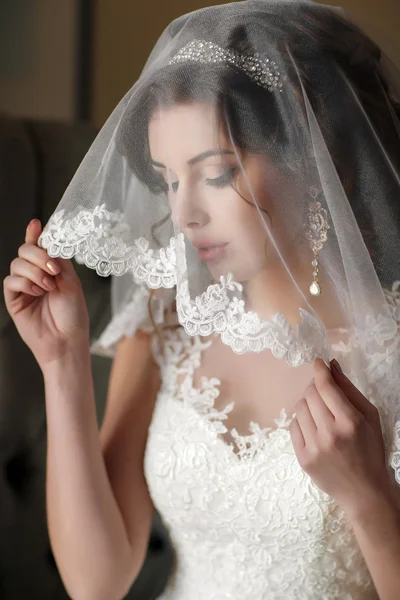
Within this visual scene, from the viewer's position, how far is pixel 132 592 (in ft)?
4.38

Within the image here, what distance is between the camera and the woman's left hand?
791 millimetres

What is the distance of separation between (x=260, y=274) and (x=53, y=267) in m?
0.27

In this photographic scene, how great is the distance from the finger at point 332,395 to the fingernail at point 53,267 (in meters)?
0.36

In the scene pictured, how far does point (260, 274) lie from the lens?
823 millimetres

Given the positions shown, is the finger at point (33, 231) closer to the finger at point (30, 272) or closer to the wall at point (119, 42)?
the finger at point (30, 272)

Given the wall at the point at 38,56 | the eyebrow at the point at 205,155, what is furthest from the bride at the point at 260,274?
the wall at the point at 38,56

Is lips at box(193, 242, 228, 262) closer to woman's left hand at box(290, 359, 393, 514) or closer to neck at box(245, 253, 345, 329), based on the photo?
neck at box(245, 253, 345, 329)

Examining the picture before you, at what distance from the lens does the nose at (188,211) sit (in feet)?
2.56

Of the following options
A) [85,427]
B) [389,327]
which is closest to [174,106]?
[389,327]

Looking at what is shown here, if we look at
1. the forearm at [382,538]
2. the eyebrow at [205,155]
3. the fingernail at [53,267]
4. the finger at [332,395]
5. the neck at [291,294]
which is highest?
the eyebrow at [205,155]

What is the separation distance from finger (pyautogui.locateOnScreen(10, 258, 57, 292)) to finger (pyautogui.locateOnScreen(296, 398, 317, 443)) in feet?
1.22

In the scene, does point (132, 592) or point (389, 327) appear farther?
point (132, 592)

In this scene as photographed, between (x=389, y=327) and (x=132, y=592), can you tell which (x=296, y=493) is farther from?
(x=132, y=592)

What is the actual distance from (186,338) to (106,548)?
33cm
